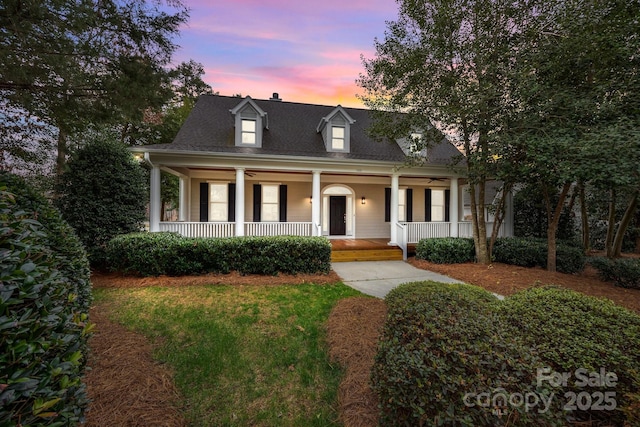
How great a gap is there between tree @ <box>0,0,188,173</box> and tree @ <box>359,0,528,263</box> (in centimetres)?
563

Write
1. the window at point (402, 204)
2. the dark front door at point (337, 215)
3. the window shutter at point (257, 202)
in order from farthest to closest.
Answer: the window at point (402, 204) < the dark front door at point (337, 215) < the window shutter at point (257, 202)

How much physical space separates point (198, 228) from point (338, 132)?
Answer: 6484 millimetres

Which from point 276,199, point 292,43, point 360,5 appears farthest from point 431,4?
point 276,199

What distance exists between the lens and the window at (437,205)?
12633 millimetres

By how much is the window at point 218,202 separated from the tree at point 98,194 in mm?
3365

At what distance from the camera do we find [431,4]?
690 cm

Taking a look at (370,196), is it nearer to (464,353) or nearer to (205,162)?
(205,162)

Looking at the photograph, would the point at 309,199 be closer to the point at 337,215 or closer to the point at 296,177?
the point at 296,177

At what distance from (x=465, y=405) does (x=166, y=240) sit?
6.83 meters

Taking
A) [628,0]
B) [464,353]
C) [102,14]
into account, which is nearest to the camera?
[464,353]

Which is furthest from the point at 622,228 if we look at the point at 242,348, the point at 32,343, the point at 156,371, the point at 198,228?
the point at 198,228

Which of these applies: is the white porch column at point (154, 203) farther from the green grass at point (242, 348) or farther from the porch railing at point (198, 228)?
the green grass at point (242, 348)

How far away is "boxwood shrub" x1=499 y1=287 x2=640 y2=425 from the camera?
185cm

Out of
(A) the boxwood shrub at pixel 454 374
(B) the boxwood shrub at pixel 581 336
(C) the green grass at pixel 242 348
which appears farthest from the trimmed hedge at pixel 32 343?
(B) the boxwood shrub at pixel 581 336
